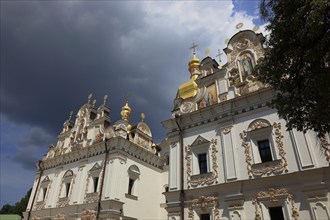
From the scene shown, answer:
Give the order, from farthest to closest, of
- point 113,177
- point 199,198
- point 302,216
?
point 113,177 < point 199,198 < point 302,216

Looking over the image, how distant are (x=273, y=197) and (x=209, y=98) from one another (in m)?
6.81

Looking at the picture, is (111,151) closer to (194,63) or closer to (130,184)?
(130,184)

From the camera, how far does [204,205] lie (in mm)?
13133

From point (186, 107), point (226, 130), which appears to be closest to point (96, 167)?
point (186, 107)

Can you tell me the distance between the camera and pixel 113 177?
61.8ft

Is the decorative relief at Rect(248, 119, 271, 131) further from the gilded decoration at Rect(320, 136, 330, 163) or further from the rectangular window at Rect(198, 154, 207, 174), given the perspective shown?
the rectangular window at Rect(198, 154, 207, 174)

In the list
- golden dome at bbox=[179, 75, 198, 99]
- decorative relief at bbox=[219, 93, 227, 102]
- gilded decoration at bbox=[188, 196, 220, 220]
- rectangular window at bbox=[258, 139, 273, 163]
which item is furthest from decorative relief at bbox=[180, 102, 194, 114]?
gilded decoration at bbox=[188, 196, 220, 220]

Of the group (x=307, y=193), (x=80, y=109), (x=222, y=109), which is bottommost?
(x=307, y=193)

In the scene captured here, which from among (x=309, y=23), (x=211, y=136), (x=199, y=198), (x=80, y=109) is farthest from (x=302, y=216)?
(x=80, y=109)

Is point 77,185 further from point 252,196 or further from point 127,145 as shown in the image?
point 252,196

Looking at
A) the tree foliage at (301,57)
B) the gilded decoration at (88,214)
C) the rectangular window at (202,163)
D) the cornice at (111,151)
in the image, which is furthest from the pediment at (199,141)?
the gilded decoration at (88,214)

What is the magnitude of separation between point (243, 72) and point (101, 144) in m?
12.3

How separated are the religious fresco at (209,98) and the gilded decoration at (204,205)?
218 inches

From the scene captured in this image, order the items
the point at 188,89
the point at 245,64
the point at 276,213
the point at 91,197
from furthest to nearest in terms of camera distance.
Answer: the point at 91,197 < the point at 188,89 < the point at 245,64 < the point at 276,213
